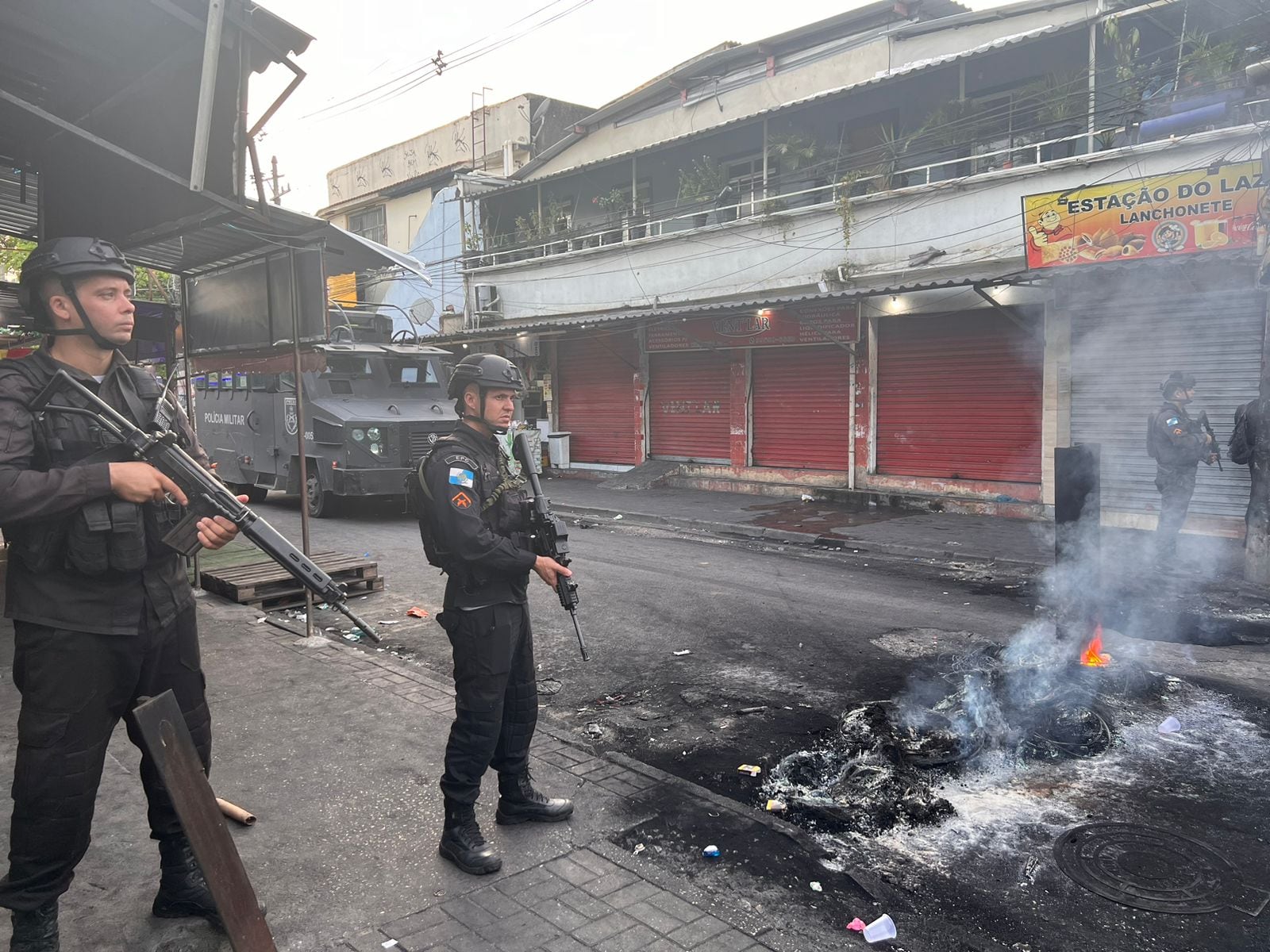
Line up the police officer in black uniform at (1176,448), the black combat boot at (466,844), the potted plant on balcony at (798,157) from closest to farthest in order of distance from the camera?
the black combat boot at (466,844), the police officer in black uniform at (1176,448), the potted plant on balcony at (798,157)

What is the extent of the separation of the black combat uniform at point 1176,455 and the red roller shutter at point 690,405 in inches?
364

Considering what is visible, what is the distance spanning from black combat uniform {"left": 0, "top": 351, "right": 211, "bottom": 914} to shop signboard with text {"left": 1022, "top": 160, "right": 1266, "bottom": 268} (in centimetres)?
1065

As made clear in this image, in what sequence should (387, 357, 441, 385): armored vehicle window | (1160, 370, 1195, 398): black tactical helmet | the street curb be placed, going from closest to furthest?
(1160, 370, 1195, 398): black tactical helmet → the street curb → (387, 357, 441, 385): armored vehicle window

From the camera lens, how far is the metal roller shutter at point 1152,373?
1123cm

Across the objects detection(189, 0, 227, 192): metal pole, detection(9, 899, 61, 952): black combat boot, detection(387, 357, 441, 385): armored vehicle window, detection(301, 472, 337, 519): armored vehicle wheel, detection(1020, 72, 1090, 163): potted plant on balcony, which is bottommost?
detection(9, 899, 61, 952): black combat boot

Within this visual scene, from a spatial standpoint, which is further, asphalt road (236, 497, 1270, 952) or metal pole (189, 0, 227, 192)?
metal pole (189, 0, 227, 192)

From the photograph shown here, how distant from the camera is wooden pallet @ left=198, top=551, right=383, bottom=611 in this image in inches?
304

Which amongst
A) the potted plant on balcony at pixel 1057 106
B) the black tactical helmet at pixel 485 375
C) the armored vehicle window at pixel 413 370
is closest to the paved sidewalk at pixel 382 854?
the black tactical helmet at pixel 485 375

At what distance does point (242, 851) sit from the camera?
3451 millimetres

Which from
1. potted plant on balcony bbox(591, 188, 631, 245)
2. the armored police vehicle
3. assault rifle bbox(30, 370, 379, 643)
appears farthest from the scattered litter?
potted plant on balcony bbox(591, 188, 631, 245)

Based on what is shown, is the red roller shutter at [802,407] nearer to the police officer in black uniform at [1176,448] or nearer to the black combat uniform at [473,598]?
the police officer in black uniform at [1176,448]

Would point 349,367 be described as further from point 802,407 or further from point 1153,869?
point 1153,869

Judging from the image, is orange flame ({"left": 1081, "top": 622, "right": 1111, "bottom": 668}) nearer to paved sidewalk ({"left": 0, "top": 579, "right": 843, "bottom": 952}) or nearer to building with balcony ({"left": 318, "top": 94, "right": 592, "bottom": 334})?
paved sidewalk ({"left": 0, "top": 579, "right": 843, "bottom": 952})

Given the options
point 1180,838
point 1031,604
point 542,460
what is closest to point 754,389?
point 542,460
